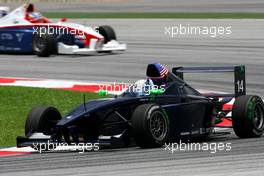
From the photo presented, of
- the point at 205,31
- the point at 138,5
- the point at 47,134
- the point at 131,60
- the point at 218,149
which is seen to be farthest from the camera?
the point at 138,5

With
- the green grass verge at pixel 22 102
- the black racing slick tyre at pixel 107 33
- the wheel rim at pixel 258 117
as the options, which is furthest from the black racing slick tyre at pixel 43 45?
the wheel rim at pixel 258 117

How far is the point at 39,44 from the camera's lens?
88.9 ft

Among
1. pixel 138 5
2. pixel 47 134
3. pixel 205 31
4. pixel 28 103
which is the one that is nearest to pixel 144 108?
pixel 47 134

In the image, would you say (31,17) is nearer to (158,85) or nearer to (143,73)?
(143,73)

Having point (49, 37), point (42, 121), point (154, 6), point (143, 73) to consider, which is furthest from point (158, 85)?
point (154, 6)

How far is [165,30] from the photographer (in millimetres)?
34594

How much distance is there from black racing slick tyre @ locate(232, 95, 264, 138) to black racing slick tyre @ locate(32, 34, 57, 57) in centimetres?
1411

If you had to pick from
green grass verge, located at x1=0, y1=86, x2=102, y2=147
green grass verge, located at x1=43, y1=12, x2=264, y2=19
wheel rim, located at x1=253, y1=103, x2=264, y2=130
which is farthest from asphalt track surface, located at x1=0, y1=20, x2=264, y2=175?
green grass verge, located at x1=43, y1=12, x2=264, y2=19

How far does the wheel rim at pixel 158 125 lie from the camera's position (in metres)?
12.1

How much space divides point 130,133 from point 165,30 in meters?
22.4

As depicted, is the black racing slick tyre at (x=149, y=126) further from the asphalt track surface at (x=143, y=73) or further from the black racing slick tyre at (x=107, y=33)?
the black racing slick tyre at (x=107, y=33)

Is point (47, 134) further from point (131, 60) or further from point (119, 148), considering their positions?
point (131, 60)

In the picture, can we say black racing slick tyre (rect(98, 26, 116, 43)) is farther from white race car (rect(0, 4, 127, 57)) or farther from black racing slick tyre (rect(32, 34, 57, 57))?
black racing slick tyre (rect(32, 34, 57, 57))

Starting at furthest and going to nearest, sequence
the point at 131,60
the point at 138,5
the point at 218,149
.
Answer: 1. the point at 138,5
2. the point at 131,60
3. the point at 218,149
